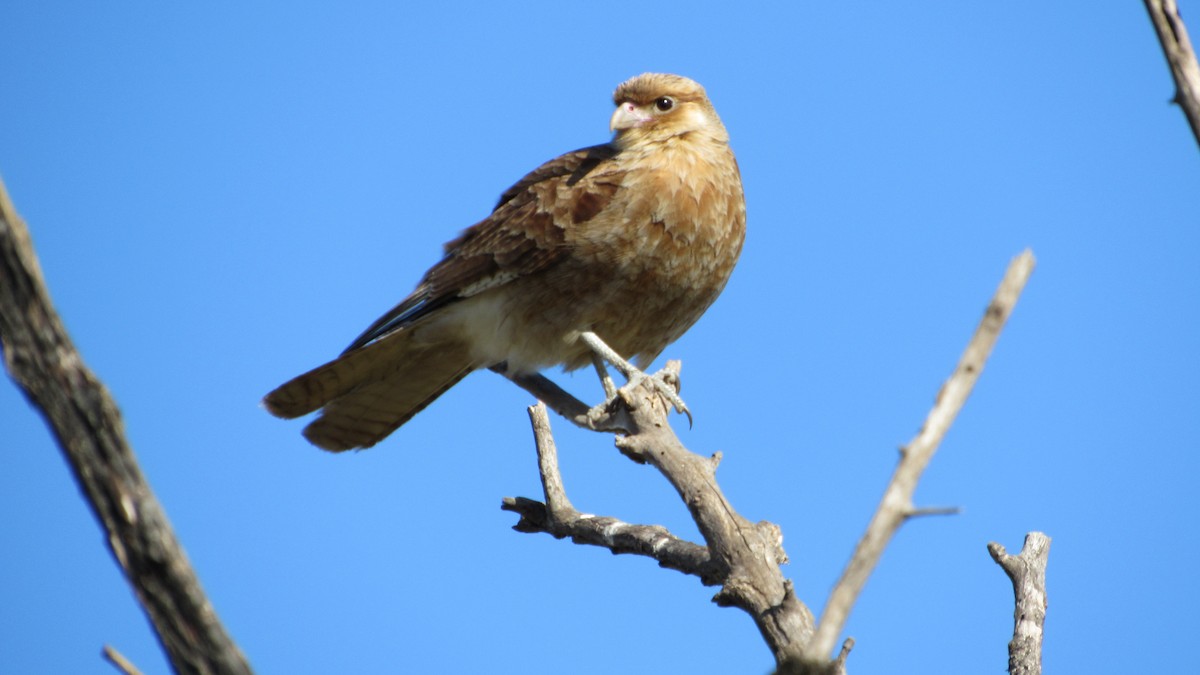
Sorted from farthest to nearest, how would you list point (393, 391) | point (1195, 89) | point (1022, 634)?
point (393, 391) → point (1022, 634) → point (1195, 89)

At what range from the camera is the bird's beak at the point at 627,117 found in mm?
5090

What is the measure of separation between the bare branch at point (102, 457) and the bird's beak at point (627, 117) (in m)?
3.63

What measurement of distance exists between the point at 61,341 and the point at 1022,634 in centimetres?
279

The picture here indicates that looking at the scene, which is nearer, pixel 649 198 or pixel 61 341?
pixel 61 341

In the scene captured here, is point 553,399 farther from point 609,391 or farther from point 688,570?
point 688,570

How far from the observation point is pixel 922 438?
192 cm

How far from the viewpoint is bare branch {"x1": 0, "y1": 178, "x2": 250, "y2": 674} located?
1.63 m

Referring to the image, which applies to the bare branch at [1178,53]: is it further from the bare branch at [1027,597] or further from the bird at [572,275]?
the bird at [572,275]

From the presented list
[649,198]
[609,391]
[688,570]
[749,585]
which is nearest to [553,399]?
[609,391]

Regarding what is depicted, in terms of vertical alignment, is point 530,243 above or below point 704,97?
below

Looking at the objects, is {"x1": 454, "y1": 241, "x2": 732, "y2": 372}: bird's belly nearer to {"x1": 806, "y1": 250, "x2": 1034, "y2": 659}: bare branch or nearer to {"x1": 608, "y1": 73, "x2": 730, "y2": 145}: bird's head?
{"x1": 608, "y1": 73, "x2": 730, "y2": 145}: bird's head

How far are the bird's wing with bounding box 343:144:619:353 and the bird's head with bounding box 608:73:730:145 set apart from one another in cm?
14

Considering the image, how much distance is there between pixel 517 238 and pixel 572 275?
0.30m

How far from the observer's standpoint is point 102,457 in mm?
1655
